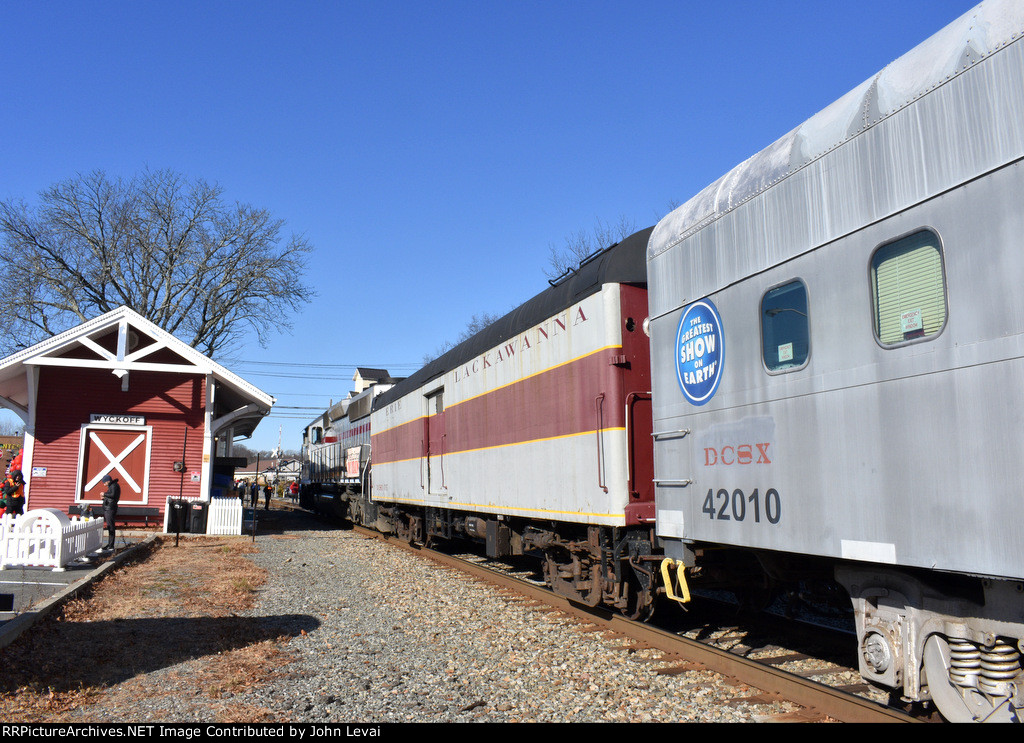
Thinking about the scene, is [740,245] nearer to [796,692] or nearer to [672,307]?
[672,307]

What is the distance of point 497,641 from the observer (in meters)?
7.06

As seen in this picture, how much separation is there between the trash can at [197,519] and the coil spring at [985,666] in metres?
19.0

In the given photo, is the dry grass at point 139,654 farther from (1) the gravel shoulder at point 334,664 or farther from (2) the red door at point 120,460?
(2) the red door at point 120,460

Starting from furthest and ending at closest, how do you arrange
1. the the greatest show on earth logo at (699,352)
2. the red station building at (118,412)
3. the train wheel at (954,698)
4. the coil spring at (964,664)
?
the red station building at (118,412) < the the greatest show on earth logo at (699,352) < the coil spring at (964,664) < the train wheel at (954,698)

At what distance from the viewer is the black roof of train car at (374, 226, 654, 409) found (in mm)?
6715

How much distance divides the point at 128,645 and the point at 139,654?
47 centimetres

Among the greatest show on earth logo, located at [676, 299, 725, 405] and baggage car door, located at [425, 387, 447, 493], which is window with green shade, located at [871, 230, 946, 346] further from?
baggage car door, located at [425, 387, 447, 493]

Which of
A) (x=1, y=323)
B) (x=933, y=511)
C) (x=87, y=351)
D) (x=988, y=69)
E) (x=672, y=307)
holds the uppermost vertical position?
(x=1, y=323)

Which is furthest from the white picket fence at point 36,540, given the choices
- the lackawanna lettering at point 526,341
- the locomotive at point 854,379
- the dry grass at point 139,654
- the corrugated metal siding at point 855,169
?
the corrugated metal siding at point 855,169

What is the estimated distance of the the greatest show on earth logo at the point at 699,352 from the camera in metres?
5.12

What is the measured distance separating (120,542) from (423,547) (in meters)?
7.27

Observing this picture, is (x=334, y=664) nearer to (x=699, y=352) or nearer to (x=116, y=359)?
(x=699, y=352)

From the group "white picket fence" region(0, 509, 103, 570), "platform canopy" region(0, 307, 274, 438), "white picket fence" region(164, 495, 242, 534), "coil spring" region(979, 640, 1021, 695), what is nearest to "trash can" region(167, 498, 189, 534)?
"white picket fence" region(164, 495, 242, 534)

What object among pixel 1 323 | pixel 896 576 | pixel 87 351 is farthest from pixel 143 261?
pixel 896 576
